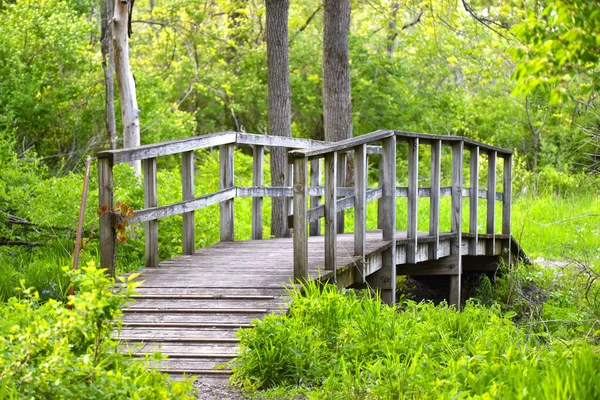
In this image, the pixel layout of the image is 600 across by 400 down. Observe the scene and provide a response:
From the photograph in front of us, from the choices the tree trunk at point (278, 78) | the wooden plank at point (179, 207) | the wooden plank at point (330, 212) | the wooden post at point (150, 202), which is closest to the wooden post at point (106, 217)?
the wooden plank at point (179, 207)

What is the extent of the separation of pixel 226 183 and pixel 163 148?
1990 millimetres

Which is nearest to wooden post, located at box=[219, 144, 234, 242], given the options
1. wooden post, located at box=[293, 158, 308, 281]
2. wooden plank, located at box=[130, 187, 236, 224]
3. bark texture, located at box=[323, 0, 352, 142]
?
wooden plank, located at box=[130, 187, 236, 224]

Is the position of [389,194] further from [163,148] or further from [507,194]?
[507,194]

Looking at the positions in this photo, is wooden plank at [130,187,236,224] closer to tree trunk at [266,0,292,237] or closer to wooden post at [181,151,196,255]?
wooden post at [181,151,196,255]

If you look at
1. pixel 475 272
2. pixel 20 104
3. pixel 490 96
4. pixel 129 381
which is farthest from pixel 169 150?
pixel 490 96

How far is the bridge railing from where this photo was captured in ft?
24.4

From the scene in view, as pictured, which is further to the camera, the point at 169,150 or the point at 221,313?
the point at 169,150

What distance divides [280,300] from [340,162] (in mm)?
4756

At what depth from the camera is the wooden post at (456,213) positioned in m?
11.0

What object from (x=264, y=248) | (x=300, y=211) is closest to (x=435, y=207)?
(x=264, y=248)

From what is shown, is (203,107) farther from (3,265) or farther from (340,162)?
(3,265)

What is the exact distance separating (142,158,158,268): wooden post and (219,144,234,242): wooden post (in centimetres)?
160

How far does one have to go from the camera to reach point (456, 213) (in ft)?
36.6

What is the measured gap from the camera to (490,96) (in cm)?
2569
